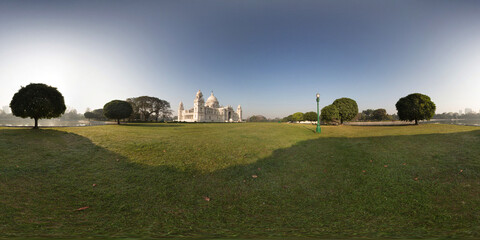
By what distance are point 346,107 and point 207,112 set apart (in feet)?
194

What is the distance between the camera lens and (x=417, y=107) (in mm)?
23812

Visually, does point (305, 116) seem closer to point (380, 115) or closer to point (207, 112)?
point (380, 115)

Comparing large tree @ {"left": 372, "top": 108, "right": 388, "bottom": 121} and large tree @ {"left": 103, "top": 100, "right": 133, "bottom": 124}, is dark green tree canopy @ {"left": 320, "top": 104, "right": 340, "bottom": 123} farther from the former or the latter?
large tree @ {"left": 372, "top": 108, "right": 388, "bottom": 121}

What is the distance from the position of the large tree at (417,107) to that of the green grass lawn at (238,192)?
18906mm

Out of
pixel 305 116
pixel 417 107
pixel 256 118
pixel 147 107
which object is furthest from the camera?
pixel 256 118

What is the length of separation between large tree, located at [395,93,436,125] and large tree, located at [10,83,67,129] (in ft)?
134

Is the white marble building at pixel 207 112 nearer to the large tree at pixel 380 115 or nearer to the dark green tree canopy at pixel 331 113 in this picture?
the dark green tree canopy at pixel 331 113

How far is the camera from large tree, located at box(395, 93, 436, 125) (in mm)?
23672

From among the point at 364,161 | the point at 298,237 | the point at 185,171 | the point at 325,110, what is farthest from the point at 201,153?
the point at 325,110

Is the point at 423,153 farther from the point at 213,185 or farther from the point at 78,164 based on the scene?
the point at 78,164

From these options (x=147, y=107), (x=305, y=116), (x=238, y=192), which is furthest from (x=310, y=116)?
(x=238, y=192)

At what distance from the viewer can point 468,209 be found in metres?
3.85

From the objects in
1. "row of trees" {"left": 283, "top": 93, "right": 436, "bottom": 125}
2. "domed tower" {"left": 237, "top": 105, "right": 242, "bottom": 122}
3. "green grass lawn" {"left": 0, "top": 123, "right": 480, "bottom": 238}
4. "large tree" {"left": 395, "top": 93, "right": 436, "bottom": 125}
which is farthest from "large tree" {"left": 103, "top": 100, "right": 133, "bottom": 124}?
"domed tower" {"left": 237, "top": 105, "right": 242, "bottom": 122}

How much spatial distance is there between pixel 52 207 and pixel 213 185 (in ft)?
12.6
